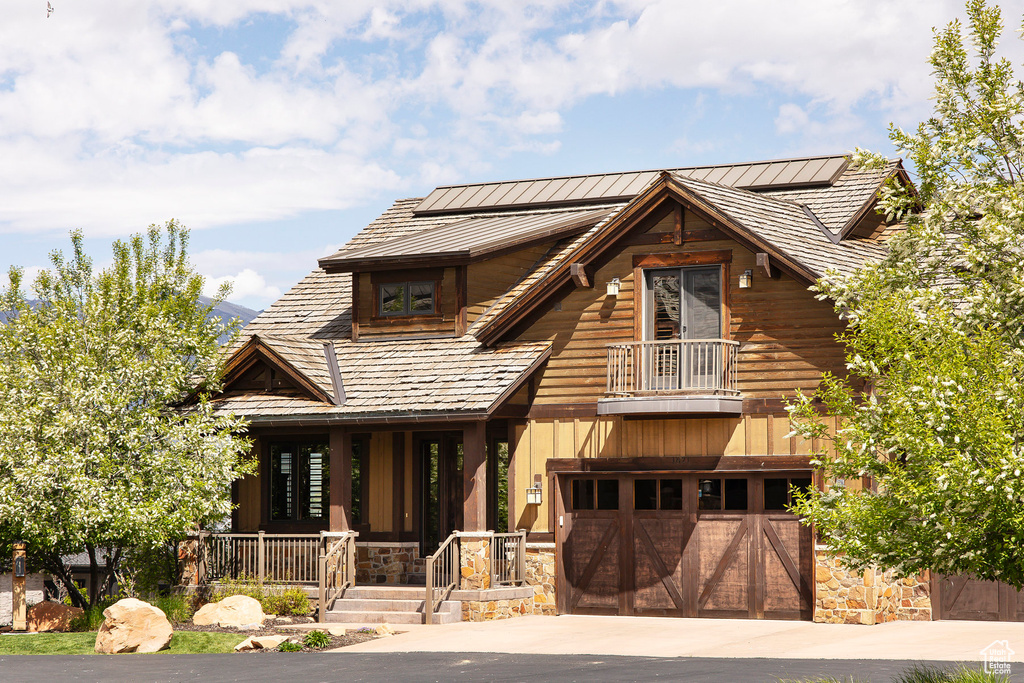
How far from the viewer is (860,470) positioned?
11.4 meters

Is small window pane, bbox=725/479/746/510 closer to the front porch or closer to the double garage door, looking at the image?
the double garage door

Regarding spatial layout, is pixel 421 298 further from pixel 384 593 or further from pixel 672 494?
pixel 672 494

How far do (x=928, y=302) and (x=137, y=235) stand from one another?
1770cm

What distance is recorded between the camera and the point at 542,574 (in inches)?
853

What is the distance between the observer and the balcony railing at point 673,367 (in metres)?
20.4

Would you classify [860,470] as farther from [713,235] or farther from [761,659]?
[713,235]

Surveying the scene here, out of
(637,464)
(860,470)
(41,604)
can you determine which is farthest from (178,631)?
(860,470)

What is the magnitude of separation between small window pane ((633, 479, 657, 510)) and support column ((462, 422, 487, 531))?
2.46 metres

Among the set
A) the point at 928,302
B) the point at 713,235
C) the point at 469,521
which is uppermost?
the point at 713,235

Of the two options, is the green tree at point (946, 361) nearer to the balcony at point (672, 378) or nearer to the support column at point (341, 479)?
the balcony at point (672, 378)

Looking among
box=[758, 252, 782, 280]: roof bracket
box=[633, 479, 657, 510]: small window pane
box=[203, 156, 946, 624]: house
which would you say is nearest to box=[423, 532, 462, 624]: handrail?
box=[203, 156, 946, 624]: house

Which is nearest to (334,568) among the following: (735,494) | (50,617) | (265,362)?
(265,362)

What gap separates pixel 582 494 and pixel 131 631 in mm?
7711

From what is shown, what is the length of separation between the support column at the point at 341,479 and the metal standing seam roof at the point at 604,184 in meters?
8.24
